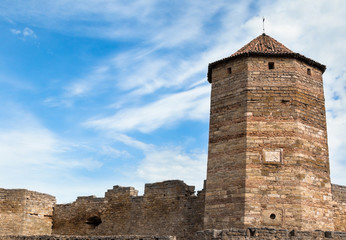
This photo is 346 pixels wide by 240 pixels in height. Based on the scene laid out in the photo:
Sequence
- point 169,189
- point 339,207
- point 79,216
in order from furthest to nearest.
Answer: point 79,216 < point 169,189 < point 339,207

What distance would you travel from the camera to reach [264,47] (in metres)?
15.9

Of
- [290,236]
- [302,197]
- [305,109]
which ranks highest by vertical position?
[305,109]

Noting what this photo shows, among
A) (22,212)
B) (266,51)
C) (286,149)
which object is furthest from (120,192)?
(266,51)

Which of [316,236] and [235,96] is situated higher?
[235,96]

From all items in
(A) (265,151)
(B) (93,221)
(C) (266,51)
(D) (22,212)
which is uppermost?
(C) (266,51)

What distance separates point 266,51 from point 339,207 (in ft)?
20.4

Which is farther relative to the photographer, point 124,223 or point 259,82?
point 124,223

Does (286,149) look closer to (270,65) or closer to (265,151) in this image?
(265,151)

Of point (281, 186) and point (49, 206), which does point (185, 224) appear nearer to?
point (281, 186)

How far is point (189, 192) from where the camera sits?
57.9 feet

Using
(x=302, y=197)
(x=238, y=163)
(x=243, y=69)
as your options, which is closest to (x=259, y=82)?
(x=243, y=69)

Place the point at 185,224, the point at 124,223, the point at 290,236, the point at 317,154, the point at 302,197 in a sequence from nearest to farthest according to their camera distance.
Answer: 1. the point at 290,236
2. the point at 302,197
3. the point at 317,154
4. the point at 185,224
5. the point at 124,223

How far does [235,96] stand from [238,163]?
2.25 m

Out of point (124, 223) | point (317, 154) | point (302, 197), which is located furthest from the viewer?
point (124, 223)
